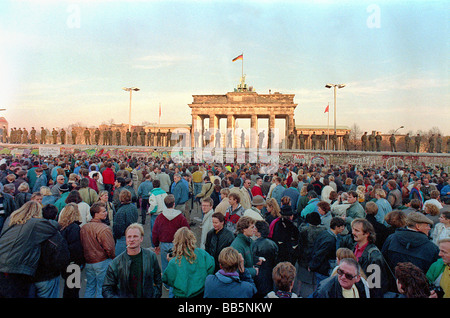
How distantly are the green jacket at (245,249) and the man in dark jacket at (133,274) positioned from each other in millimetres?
1161

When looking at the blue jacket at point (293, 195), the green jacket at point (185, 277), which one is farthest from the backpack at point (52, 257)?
the blue jacket at point (293, 195)

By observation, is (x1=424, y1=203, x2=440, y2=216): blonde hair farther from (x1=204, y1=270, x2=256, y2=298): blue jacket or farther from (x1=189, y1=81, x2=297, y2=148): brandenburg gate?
(x1=189, y1=81, x2=297, y2=148): brandenburg gate

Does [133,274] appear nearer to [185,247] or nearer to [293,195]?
[185,247]

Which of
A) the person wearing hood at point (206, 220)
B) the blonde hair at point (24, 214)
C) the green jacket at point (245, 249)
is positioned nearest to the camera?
the blonde hair at point (24, 214)

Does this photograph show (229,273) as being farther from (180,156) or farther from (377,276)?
(180,156)

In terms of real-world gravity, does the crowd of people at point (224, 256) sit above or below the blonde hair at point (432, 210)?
below

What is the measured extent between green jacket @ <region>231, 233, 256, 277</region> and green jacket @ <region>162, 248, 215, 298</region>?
2.41 ft

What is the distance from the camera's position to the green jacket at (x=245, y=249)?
429 centimetres

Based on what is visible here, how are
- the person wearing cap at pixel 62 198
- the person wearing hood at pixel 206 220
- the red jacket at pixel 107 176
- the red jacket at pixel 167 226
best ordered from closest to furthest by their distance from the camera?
the red jacket at pixel 167 226, the person wearing hood at pixel 206 220, the person wearing cap at pixel 62 198, the red jacket at pixel 107 176

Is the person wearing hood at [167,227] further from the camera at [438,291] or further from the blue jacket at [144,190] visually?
the blue jacket at [144,190]

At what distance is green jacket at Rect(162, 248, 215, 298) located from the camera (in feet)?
11.9

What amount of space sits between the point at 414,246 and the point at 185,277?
127 inches
